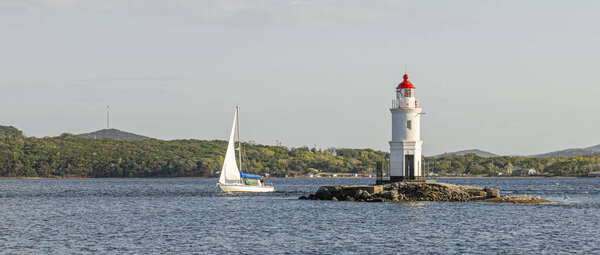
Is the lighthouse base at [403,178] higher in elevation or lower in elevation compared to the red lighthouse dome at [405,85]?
lower

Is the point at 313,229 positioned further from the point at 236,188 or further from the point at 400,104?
the point at 236,188

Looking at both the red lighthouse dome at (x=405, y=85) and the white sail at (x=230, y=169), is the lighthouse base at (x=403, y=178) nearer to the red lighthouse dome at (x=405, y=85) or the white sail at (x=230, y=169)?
the red lighthouse dome at (x=405, y=85)

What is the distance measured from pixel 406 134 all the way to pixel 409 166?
9.20 feet

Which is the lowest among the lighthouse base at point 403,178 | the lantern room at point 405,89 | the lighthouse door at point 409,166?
the lighthouse base at point 403,178

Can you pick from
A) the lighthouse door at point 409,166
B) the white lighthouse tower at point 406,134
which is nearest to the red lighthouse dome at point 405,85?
the white lighthouse tower at point 406,134

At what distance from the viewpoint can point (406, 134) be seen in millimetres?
62094

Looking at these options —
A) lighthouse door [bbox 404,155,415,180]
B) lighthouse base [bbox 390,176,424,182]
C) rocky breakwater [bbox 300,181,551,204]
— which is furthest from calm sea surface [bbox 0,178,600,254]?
lighthouse door [bbox 404,155,415,180]

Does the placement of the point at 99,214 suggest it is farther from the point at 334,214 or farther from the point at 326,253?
the point at 326,253

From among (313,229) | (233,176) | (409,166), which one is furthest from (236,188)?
(313,229)

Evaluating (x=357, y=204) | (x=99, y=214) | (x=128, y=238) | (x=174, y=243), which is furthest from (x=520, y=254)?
(x=99, y=214)

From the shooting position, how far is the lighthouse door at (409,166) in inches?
2453

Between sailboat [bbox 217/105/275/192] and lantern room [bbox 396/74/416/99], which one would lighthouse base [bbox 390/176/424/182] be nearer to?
lantern room [bbox 396/74/416/99]

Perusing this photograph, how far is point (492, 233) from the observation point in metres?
41.1

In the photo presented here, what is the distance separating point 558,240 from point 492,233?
12.6ft
